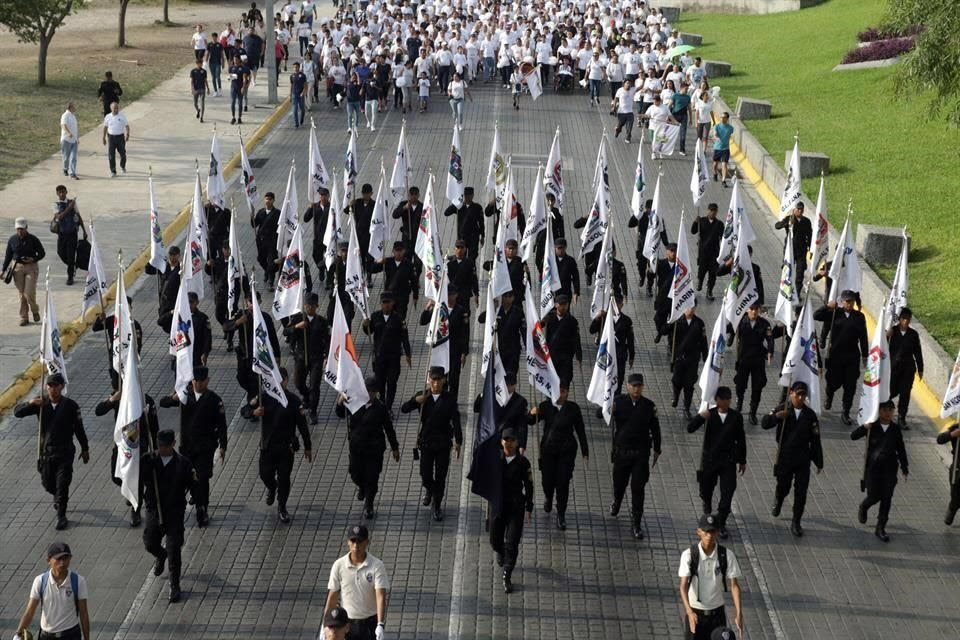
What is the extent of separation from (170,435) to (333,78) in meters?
24.1

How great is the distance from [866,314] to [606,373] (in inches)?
289

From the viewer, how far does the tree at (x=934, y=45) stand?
2169 cm

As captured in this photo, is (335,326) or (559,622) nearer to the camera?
(559,622)

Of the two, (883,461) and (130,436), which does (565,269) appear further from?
(130,436)

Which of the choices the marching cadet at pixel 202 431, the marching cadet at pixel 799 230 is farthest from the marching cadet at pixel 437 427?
the marching cadet at pixel 799 230

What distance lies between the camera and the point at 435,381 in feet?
42.7

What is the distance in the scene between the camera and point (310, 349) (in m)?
15.7

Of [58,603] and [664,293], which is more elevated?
[664,293]

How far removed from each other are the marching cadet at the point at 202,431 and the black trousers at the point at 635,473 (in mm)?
3611

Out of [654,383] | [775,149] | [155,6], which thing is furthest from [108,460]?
[155,6]

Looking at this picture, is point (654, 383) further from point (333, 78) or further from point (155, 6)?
point (155, 6)

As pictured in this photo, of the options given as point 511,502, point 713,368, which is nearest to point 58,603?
point 511,502

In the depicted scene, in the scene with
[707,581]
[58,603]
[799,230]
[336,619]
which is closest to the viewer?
[336,619]

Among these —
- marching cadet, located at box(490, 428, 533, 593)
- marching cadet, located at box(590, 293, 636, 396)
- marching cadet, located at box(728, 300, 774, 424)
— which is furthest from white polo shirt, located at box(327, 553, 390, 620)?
marching cadet, located at box(728, 300, 774, 424)
